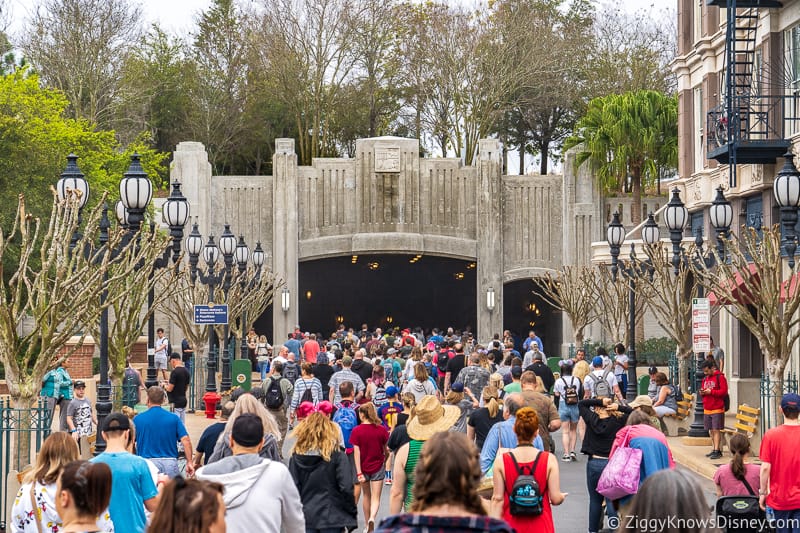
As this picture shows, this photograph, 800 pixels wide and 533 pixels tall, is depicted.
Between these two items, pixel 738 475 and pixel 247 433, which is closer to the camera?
pixel 247 433

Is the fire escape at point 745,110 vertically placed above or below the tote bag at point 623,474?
above

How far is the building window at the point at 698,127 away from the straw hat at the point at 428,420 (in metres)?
20.4

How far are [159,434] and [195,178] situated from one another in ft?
120

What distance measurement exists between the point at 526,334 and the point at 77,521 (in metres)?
52.3

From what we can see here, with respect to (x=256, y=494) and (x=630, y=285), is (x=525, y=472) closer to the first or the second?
(x=256, y=494)

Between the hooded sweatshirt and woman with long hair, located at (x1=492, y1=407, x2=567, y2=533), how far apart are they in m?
1.85

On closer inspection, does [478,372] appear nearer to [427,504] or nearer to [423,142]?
[427,504]

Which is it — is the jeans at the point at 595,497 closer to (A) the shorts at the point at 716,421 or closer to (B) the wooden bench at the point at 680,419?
(A) the shorts at the point at 716,421

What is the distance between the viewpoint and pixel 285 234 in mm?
47375

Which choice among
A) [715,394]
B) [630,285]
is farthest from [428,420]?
[630,285]

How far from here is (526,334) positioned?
57.8 meters

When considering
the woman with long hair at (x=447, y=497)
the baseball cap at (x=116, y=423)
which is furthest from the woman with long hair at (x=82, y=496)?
the baseball cap at (x=116, y=423)

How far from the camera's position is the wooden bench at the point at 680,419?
22.9 meters

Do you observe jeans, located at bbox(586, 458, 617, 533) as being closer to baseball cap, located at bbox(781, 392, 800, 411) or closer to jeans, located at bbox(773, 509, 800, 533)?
jeans, located at bbox(773, 509, 800, 533)
